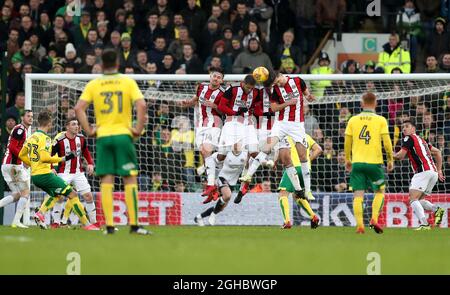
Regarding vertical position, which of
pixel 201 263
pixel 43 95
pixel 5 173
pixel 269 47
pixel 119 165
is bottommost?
pixel 201 263

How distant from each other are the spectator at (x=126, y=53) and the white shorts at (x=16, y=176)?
5.39m

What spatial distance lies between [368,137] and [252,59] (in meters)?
8.24

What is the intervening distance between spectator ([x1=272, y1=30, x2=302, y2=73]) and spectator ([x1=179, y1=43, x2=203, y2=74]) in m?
1.76

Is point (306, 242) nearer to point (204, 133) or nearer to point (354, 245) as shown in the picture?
point (354, 245)

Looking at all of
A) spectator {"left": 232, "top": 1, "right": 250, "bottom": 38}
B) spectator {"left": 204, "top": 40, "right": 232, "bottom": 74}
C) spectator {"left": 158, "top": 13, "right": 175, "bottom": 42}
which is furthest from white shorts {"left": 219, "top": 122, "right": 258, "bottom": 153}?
spectator {"left": 158, "top": 13, "right": 175, "bottom": 42}

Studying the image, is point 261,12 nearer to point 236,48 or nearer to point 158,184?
point 236,48

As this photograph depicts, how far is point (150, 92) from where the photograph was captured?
2314 cm

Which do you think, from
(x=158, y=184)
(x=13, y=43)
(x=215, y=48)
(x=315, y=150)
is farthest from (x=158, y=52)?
(x=315, y=150)

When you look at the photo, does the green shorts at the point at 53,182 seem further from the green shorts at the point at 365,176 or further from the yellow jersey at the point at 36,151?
the green shorts at the point at 365,176

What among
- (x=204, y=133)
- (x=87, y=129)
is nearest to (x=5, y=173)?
(x=204, y=133)

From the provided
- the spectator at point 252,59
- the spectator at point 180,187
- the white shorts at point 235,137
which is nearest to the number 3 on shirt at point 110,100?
the white shorts at point 235,137

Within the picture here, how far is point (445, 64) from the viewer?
79.0 feet

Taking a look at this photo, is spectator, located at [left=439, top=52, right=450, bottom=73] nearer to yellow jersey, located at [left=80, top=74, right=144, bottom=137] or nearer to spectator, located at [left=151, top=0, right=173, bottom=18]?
spectator, located at [left=151, top=0, right=173, bottom=18]

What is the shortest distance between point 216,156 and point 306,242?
5924 millimetres
